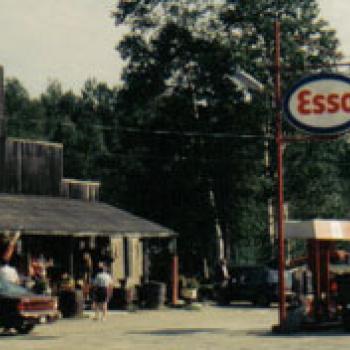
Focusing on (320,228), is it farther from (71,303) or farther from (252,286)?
(252,286)

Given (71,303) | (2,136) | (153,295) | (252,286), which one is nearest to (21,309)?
(71,303)

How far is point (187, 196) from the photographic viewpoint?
60.2 metres

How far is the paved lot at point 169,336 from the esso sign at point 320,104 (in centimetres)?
498

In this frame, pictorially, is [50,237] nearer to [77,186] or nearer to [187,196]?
[77,186]

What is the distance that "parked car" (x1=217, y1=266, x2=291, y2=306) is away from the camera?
45094 millimetres

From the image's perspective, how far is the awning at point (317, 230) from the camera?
27.8 m

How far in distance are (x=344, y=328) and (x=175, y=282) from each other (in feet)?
58.8

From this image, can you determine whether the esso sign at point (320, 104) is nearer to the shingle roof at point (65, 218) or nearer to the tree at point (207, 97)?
the shingle roof at point (65, 218)

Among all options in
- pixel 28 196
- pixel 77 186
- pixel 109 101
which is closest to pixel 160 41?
pixel 77 186

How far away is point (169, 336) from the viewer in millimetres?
26781

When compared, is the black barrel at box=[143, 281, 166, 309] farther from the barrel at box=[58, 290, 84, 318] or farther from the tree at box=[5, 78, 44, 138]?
the tree at box=[5, 78, 44, 138]

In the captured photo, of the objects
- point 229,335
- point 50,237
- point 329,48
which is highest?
point 329,48

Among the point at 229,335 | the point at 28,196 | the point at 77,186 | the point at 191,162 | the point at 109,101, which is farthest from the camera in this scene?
the point at 109,101

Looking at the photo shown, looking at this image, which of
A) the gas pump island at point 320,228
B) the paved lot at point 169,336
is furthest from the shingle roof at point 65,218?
the gas pump island at point 320,228
